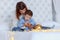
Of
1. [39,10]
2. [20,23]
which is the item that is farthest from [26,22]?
[39,10]

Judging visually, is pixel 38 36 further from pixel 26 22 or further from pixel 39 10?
pixel 39 10

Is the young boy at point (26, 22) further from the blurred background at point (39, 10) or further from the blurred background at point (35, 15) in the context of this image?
the blurred background at point (39, 10)

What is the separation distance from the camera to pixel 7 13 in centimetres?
259

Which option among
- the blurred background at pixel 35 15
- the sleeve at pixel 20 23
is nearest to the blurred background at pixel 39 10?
the blurred background at pixel 35 15

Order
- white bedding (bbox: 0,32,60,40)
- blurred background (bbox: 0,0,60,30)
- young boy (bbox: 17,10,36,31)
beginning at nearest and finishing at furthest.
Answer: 1. white bedding (bbox: 0,32,60,40)
2. young boy (bbox: 17,10,36,31)
3. blurred background (bbox: 0,0,60,30)

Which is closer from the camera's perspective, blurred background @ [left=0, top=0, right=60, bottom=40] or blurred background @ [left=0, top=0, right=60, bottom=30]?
blurred background @ [left=0, top=0, right=60, bottom=40]

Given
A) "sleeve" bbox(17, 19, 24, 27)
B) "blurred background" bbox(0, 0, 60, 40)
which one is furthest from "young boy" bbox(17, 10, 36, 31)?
"blurred background" bbox(0, 0, 60, 40)

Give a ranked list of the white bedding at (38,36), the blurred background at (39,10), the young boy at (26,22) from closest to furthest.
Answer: the white bedding at (38,36) < the young boy at (26,22) < the blurred background at (39,10)

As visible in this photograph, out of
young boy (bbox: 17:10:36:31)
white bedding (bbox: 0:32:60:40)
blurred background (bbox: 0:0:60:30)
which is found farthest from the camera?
blurred background (bbox: 0:0:60:30)

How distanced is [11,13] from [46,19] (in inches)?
26.4

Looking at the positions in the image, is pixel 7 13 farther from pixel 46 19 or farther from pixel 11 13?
pixel 46 19

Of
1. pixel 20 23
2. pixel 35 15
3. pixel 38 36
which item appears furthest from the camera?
pixel 35 15

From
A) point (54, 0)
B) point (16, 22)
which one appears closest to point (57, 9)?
point (54, 0)

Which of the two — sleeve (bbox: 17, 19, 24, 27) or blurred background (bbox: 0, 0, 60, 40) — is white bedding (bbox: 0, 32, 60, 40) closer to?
blurred background (bbox: 0, 0, 60, 40)
